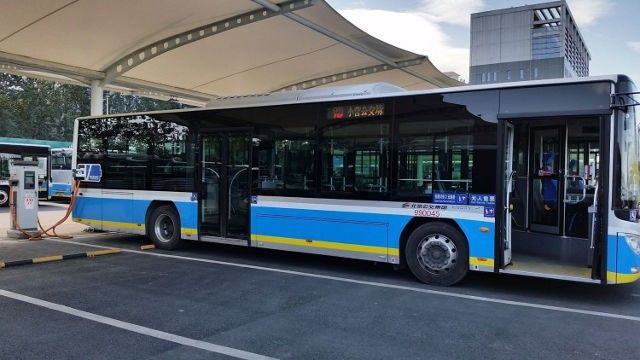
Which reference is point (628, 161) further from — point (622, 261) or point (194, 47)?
point (194, 47)

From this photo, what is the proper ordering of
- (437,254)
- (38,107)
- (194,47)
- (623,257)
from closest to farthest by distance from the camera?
(623,257) < (437,254) < (194,47) < (38,107)

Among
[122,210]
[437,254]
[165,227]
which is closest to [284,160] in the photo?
[437,254]

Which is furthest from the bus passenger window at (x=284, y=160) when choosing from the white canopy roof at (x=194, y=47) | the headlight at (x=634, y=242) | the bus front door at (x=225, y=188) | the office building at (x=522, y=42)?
the office building at (x=522, y=42)

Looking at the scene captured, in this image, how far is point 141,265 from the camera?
9.15 m

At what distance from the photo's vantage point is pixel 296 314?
6.16 metres

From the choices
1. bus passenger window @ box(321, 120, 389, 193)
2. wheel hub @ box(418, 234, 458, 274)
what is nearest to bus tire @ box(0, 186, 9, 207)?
bus passenger window @ box(321, 120, 389, 193)

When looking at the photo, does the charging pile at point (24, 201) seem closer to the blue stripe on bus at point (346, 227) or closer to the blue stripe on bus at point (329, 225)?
the blue stripe on bus at point (329, 225)

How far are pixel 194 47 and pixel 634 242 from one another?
13.2 metres

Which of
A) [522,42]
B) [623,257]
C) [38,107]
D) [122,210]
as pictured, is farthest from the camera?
[522,42]

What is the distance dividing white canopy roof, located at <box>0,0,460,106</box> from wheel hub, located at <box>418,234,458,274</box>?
7.60 m

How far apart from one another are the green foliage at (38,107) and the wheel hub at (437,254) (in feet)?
129

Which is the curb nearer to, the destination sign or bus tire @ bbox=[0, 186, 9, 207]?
the destination sign

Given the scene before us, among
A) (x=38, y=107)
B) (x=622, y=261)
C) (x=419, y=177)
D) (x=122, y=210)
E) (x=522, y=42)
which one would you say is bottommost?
(x=622, y=261)

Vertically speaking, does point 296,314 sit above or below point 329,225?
below
